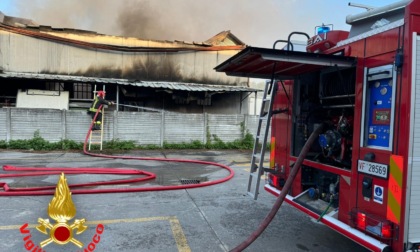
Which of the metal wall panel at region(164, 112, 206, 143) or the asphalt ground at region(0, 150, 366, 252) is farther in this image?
the metal wall panel at region(164, 112, 206, 143)

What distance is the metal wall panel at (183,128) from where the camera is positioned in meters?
13.4

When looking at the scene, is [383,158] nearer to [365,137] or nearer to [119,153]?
[365,137]

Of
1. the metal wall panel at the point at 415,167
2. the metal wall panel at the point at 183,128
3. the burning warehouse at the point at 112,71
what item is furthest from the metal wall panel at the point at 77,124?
the metal wall panel at the point at 415,167

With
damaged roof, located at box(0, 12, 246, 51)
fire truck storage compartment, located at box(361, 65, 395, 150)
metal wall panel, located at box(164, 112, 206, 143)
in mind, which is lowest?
metal wall panel, located at box(164, 112, 206, 143)

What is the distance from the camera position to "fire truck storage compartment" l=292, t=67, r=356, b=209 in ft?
11.1

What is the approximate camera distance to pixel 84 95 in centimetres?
1608

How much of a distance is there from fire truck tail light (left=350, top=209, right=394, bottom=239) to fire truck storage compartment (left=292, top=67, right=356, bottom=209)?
1.60ft

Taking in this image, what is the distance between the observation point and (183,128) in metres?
13.6

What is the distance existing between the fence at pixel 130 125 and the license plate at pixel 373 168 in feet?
35.7

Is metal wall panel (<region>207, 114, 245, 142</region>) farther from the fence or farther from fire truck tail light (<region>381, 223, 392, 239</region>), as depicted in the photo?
Answer: fire truck tail light (<region>381, 223, 392, 239</region>)

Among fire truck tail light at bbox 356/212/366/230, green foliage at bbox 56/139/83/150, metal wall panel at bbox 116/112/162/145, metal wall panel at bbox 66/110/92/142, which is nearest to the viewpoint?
fire truck tail light at bbox 356/212/366/230

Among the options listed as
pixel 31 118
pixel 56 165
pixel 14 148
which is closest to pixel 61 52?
pixel 31 118

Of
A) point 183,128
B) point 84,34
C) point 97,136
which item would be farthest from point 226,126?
point 84,34

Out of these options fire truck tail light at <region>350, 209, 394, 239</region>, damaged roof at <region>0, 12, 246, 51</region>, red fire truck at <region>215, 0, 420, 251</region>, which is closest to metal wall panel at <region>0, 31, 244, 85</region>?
damaged roof at <region>0, 12, 246, 51</region>
